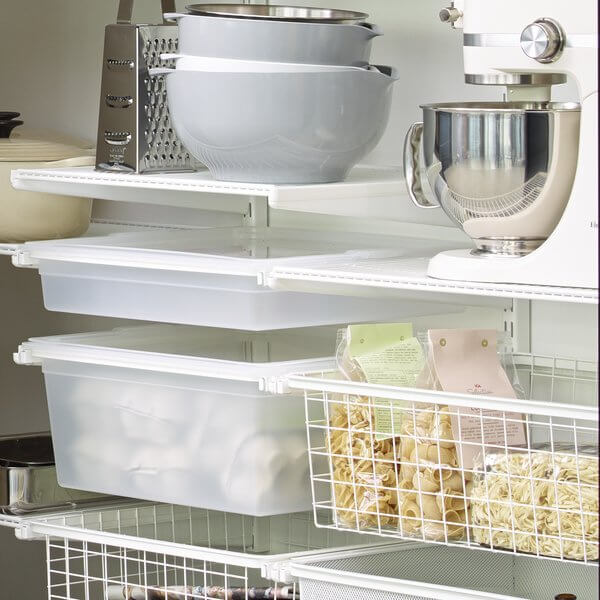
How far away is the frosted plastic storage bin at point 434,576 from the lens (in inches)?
68.1

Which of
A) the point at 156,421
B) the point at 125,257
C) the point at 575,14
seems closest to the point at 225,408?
the point at 156,421

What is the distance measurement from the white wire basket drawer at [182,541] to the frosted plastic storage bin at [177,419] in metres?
0.07

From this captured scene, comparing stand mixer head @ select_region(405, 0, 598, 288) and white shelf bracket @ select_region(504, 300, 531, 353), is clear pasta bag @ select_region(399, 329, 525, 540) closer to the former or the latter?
stand mixer head @ select_region(405, 0, 598, 288)

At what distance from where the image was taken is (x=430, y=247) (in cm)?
201

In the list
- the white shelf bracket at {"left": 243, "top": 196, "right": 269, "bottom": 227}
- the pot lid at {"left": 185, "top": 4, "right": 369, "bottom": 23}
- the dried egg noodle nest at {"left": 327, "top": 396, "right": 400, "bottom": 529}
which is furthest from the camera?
the white shelf bracket at {"left": 243, "top": 196, "right": 269, "bottom": 227}

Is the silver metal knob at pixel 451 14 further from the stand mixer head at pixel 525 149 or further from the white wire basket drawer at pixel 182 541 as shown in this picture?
the white wire basket drawer at pixel 182 541

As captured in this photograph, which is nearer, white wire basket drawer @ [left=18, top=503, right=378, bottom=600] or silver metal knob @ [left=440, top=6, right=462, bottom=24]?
silver metal knob @ [left=440, top=6, right=462, bottom=24]

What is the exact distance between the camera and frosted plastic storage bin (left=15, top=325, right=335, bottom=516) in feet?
6.15

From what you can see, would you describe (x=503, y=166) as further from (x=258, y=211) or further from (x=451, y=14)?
(x=258, y=211)

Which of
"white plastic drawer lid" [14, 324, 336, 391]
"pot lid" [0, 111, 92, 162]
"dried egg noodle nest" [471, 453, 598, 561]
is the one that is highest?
"pot lid" [0, 111, 92, 162]

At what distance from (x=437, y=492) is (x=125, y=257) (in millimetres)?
552

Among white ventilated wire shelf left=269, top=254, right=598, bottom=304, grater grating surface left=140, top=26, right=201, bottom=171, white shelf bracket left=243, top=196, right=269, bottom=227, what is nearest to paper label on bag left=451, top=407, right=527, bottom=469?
white ventilated wire shelf left=269, top=254, right=598, bottom=304

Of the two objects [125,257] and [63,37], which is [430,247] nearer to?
[125,257]

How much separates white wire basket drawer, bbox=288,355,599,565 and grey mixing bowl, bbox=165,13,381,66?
41cm
